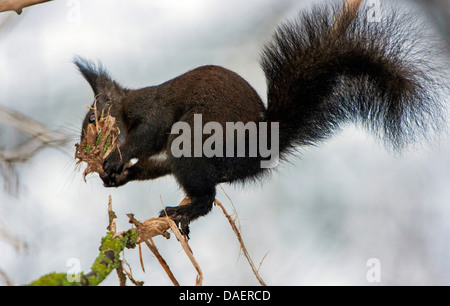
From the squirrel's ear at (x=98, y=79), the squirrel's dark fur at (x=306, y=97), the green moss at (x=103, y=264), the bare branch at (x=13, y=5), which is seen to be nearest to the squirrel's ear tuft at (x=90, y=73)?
the squirrel's ear at (x=98, y=79)

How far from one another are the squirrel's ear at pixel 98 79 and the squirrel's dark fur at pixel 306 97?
403mm

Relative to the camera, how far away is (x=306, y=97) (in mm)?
3225

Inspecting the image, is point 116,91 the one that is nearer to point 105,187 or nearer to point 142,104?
point 142,104

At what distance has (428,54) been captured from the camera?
3088 mm

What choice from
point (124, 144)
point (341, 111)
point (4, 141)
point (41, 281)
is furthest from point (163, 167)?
point (41, 281)

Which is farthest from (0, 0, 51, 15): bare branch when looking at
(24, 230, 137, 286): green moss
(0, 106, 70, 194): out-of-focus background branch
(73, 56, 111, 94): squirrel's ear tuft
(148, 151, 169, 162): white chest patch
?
(24, 230, 137, 286): green moss

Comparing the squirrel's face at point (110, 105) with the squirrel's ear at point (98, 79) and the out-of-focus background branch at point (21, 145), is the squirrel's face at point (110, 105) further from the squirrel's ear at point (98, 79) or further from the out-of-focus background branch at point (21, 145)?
the out-of-focus background branch at point (21, 145)

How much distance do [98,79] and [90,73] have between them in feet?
0.26

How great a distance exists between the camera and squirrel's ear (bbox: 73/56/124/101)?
12.7ft

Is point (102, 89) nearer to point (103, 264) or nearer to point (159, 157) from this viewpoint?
point (159, 157)

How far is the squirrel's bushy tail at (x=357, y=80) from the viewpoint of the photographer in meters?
3.06

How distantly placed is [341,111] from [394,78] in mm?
390

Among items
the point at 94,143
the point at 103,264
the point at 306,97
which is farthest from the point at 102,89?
the point at 103,264

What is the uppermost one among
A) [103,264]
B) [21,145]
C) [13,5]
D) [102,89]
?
[102,89]
